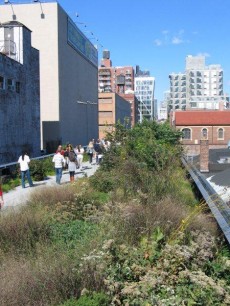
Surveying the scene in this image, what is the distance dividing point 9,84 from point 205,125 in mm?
64031

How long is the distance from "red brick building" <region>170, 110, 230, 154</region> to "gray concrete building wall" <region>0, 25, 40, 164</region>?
57.5 m

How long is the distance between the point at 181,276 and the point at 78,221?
4.59 m

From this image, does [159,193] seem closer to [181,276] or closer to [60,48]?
[181,276]

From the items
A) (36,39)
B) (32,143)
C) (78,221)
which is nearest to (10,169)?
(32,143)

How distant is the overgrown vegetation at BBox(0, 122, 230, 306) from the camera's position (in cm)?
443

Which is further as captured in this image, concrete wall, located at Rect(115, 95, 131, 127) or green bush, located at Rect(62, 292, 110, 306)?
concrete wall, located at Rect(115, 95, 131, 127)

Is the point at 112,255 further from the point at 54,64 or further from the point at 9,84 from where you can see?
the point at 54,64

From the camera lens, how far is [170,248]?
4934mm

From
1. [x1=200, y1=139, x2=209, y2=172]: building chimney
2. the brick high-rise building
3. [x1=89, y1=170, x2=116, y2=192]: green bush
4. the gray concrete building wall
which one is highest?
the brick high-rise building

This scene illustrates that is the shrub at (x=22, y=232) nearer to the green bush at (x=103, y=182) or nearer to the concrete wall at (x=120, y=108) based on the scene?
the green bush at (x=103, y=182)

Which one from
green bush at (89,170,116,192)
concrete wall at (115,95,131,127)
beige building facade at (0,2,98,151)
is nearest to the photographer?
green bush at (89,170,116,192)

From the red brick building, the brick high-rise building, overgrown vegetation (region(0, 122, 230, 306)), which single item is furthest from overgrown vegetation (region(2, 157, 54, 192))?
the brick high-rise building

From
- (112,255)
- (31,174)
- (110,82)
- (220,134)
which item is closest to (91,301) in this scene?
(112,255)

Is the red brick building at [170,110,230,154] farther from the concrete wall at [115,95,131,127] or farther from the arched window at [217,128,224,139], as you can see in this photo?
the concrete wall at [115,95,131,127]
